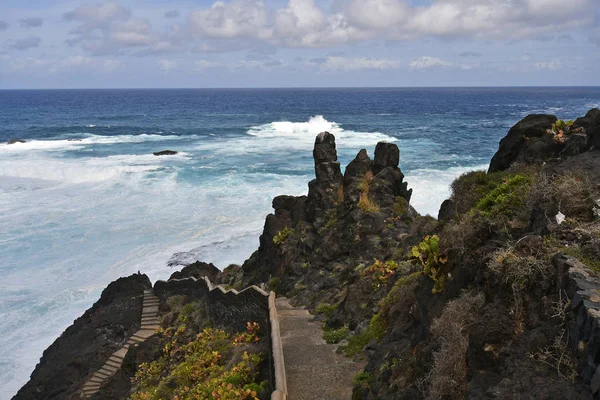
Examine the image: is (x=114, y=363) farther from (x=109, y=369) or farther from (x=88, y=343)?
(x=88, y=343)

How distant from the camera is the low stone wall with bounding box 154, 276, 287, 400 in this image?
12645mm

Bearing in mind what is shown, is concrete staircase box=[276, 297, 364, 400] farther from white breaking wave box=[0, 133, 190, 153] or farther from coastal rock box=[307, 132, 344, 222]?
white breaking wave box=[0, 133, 190, 153]

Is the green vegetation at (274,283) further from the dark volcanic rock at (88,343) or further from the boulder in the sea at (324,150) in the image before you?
the dark volcanic rock at (88,343)

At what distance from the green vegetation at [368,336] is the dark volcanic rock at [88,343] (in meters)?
11.5

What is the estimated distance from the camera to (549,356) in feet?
23.0

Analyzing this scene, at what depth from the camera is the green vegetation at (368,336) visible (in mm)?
13836

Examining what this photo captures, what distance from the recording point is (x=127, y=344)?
73.5 feet

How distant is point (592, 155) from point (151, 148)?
60.4m

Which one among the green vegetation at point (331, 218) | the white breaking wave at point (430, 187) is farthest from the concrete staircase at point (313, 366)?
the white breaking wave at point (430, 187)

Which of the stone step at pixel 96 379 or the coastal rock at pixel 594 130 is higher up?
the coastal rock at pixel 594 130

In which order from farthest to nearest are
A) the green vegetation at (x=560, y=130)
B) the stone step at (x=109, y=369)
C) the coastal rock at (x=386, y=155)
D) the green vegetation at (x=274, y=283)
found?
1. the coastal rock at (x=386, y=155)
2. the green vegetation at (x=274, y=283)
3. the stone step at (x=109, y=369)
4. the green vegetation at (x=560, y=130)

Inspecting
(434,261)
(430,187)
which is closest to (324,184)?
(434,261)

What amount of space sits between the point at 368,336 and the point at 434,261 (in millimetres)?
4164

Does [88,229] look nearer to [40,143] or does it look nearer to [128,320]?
[128,320]
